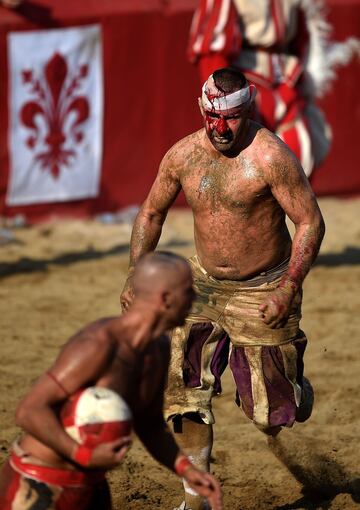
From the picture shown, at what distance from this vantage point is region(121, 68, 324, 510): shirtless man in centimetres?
532

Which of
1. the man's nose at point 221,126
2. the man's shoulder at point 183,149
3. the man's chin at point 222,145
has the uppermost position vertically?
the man's nose at point 221,126

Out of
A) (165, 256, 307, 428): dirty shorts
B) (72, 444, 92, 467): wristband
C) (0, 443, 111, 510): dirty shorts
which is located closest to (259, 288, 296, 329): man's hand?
(165, 256, 307, 428): dirty shorts

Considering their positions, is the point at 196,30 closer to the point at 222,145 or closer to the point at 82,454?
the point at 222,145

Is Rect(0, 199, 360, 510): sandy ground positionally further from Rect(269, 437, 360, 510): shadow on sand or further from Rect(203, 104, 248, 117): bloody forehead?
Rect(203, 104, 248, 117): bloody forehead

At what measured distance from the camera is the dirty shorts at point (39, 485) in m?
4.11

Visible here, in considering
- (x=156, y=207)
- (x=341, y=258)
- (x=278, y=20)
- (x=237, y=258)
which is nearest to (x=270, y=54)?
(x=278, y=20)

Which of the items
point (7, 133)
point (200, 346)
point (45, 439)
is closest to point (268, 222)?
point (200, 346)

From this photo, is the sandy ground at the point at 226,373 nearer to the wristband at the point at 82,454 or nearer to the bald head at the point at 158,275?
the wristband at the point at 82,454

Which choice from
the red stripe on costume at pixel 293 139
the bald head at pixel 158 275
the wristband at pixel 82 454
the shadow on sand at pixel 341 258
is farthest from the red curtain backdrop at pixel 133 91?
the wristband at pixel 82 454

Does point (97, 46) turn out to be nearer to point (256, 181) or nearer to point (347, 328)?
point (347, 328)

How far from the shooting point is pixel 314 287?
9.59 metres

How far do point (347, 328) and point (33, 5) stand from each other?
15.5 ft

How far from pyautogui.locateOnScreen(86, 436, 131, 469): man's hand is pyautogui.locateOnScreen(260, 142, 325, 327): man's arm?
1492mm

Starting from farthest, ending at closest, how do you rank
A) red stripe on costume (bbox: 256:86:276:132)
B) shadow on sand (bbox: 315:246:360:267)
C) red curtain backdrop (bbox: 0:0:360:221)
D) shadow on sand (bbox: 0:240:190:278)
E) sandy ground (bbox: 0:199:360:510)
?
red curtain backdrop (bbox: 0:0:360:221) < shadow on sand (bbox: 315:246:360:267) < shadow on sand (bbox: 0:240:190:278) < red stripe on costume (bbox: 256:86:276:132) < sandy ground (bbox: 0:199:360:510)
